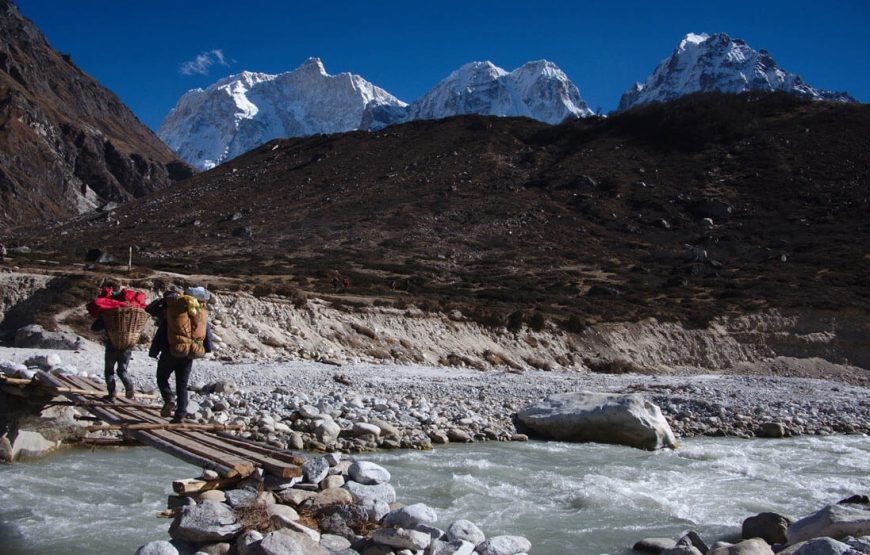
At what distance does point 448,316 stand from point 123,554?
24.9 m

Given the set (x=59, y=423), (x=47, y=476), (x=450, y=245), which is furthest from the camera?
(x=450, y=245)

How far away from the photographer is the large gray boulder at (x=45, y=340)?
20.1m

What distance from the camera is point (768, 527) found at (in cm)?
761

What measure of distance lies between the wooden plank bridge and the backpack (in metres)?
0.79

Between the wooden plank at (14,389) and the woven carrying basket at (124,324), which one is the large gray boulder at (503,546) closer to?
the woven carrying basket at (124,324)

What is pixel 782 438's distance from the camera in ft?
54.2

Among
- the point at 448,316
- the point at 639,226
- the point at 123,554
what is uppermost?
the point at 639,226

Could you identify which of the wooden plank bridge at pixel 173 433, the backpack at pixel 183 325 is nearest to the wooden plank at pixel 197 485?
the wooden plank bridge at pixel 173 433

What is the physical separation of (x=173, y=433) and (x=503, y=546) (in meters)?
3.52

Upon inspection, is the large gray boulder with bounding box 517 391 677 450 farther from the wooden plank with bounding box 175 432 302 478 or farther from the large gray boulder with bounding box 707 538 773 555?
the wooden plank with bounding box 175 432 302 478

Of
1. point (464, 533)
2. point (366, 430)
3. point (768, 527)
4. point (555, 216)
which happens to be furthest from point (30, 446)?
point (555, 216)

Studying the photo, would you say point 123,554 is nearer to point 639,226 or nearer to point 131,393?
point 131,393

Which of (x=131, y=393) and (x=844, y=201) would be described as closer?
(x=131, y=393)

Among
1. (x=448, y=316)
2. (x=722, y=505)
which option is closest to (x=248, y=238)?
(x=448, y=316)
